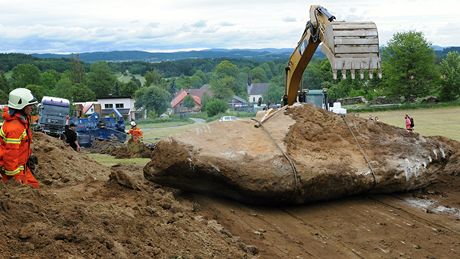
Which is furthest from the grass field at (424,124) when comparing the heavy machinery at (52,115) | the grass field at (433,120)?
the heavy machinery at (52,115)

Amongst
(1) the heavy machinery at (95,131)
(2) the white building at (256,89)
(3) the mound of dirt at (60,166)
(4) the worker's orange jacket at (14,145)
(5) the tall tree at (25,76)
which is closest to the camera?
(4) the worker's orange jacket at (14,145)

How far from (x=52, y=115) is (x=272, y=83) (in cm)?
6206

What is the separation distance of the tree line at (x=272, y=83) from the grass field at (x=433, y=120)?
19.1 feet

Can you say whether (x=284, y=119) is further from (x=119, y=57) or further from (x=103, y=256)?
(x=119, y=57)

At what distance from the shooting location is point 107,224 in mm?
6309

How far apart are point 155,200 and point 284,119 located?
2.90 m

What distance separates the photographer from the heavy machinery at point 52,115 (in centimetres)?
2254

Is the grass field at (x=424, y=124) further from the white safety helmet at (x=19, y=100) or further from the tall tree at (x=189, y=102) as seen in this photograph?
the tall tree at (x=189, y=102)

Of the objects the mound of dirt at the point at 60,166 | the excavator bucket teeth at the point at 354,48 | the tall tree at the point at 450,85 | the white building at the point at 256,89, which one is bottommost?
the white building at the point at 256,89

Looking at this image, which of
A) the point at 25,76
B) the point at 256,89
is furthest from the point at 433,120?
the point at 256,89

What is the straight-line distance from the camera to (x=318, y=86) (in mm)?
69875

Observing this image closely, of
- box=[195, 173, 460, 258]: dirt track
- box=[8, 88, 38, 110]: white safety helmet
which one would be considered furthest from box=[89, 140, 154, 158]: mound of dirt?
box=[8, 88, 38, 110]: white safety helmet

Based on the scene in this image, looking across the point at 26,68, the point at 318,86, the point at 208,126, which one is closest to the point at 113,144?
the point at 208,126

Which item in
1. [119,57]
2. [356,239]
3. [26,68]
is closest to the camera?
[356,239]
